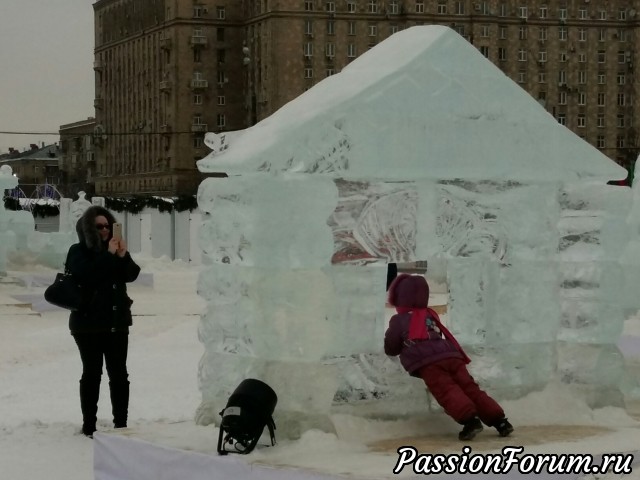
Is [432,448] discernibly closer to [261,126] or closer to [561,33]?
[261,126]

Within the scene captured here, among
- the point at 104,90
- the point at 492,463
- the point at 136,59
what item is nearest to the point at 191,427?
the point at 492,463

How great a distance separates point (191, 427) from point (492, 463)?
1908 millimetres

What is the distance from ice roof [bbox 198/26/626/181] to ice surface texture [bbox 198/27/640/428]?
0.04 ft

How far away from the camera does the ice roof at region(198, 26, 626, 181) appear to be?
7.45 m

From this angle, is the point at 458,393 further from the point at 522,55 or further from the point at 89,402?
the point at 522,55

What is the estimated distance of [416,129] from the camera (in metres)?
7.79

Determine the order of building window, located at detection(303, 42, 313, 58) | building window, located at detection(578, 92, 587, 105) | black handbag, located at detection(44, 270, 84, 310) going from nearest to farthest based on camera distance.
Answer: black handbag, located at detection(44, 270, 84, 310), building window, located at detection(303, 42, 313, 58), building window, located at detection(578, 92, 587, 105)

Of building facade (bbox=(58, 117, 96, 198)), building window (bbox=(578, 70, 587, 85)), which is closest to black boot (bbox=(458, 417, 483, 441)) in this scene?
building window (bbox=(578, 70, 587, 85))

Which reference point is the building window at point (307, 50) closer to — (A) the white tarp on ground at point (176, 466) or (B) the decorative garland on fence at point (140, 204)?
(B) the decorative garland on fence at point (140, 204)

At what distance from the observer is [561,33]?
8969 cm

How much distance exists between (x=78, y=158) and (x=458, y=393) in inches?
4465

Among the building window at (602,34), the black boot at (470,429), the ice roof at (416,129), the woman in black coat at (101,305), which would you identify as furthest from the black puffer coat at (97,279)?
the building window at (602,34)

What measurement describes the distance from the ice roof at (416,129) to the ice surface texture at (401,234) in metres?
0.01

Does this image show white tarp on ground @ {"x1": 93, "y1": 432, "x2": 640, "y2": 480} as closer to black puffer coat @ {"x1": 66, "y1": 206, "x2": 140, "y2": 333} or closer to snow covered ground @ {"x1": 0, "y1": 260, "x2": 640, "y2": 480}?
snow covered ground @ {"x1": 0, "y1": 260, "x2": 640, "y2": 480}
